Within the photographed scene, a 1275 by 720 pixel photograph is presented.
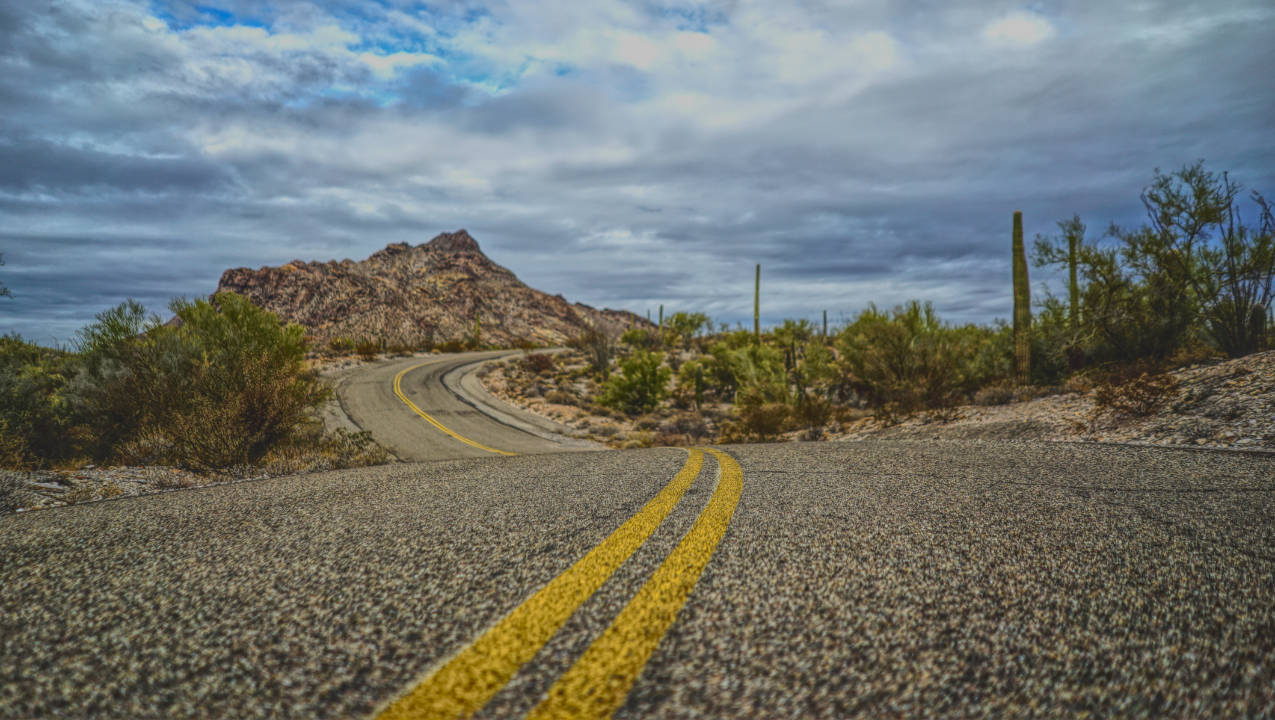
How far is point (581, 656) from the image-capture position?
3.67 ft

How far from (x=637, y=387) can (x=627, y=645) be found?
1732 cm

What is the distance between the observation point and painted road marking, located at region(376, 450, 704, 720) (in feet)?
3.12

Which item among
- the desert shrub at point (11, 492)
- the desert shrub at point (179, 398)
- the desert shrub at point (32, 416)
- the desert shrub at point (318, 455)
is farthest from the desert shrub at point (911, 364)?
the desert shrub at point (32, 416)

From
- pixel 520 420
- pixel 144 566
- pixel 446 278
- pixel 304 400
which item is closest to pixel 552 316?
pixel 446 278

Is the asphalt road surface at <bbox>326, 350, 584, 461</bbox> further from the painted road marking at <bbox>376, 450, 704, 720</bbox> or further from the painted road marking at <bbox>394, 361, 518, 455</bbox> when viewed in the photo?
the painted road marking at <bbox>376, 450, 704, 720</bbox>

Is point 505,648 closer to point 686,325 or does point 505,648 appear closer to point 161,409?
point 161,409

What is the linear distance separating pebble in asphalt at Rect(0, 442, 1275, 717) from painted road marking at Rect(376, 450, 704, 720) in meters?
0.05

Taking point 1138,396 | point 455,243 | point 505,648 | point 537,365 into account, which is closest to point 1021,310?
point 1138,396

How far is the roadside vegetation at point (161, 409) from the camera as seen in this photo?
5.86m

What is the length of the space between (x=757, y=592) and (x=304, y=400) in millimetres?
8223

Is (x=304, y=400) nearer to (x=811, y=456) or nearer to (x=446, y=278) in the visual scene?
(x=811, y=456)

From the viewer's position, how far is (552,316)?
289ft

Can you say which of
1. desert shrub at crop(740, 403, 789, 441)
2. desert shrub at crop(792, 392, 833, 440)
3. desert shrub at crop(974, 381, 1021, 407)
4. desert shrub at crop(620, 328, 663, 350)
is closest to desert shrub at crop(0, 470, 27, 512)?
desert shrub at crop(740, 403, 789, 441)

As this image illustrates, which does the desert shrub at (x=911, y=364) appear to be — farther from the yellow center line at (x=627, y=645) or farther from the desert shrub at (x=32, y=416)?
the desert shrub at (x=32, y=416)
